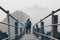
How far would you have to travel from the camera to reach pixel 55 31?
4602 mm

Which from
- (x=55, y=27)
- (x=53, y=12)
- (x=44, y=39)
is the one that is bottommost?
(x=44, y=39)

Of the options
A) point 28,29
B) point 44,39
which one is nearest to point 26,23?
point 28,29

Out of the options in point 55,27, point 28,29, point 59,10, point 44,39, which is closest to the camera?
point 59,10

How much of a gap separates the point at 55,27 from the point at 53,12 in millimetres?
373

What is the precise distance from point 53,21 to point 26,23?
11.8m

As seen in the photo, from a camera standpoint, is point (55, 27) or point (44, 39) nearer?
point (55, 27)

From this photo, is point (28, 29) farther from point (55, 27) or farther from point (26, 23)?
point (55, 27)

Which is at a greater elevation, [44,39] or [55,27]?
[55,27]

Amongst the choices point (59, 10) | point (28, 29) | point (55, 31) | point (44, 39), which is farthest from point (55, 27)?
point (28, 29)

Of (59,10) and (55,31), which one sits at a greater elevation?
(59,10)

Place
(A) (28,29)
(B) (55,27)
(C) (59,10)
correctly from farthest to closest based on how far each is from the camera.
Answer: (A) (28,29)
(B) (55,27)
(C) (59,10)

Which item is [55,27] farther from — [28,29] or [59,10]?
[28,29]

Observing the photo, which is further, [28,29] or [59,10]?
[28,29]

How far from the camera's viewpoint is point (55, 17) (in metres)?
4.63
